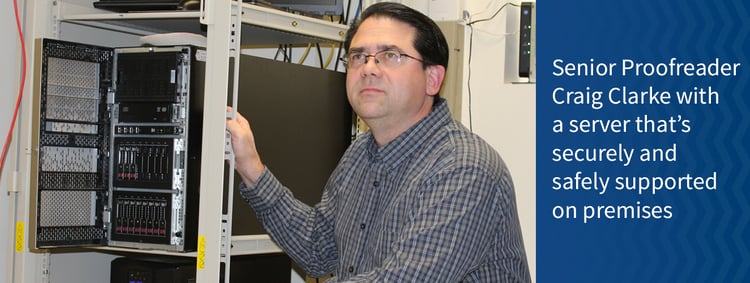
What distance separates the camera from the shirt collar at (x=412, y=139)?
197 centimetres

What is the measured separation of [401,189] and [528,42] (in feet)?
5.08

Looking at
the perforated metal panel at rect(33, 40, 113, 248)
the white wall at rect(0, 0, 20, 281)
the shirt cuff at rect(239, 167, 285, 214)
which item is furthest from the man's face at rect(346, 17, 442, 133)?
the white wall at rect(0, 0, 20, 281)

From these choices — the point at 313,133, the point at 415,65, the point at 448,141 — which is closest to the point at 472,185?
the point at 448,141

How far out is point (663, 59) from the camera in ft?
8.99

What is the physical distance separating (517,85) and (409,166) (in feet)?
4.87

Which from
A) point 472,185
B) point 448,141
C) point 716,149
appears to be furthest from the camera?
point 716,149

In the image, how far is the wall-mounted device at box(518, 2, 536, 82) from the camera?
3.28 meters

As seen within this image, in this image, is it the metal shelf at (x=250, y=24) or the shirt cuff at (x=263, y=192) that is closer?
the shirt cuff at (x=263, y=192)

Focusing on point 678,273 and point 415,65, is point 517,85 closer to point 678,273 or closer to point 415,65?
point 678,273

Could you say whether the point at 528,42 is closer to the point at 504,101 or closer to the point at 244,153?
the point at 504,101

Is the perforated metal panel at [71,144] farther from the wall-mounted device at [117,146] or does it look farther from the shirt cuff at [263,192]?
the shirt cuff at [263,192]

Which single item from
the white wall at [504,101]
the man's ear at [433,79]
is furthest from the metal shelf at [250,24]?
the white wall at [504,101]

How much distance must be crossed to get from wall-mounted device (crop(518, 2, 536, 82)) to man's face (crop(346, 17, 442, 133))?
1.32 m

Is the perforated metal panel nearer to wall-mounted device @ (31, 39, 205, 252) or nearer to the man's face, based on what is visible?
wall-mounted device @ (31, 39, 205, 252)
